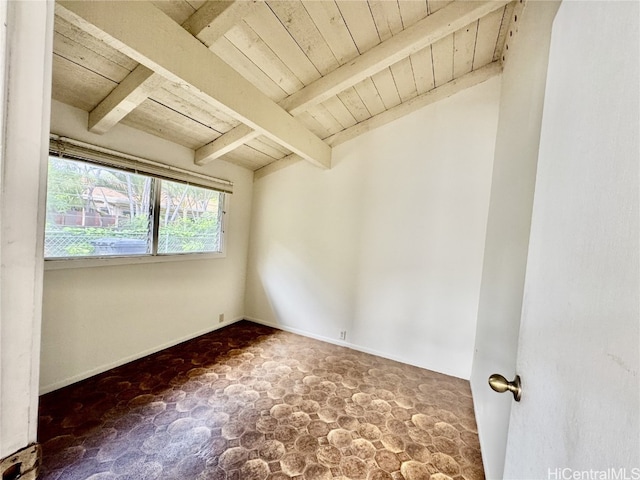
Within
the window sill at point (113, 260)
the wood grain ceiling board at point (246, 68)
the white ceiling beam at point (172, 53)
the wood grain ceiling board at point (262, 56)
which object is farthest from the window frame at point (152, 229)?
the wood grain ceiling board at point (262, 56)

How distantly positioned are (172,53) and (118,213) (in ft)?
4.85

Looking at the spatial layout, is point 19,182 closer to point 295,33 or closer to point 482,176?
point 295,33

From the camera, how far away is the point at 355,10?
1.56 metres

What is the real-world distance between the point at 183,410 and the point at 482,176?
3.06 m

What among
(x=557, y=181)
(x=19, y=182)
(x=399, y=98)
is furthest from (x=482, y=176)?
(x=19, y=182)

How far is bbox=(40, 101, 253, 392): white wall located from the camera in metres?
1.94

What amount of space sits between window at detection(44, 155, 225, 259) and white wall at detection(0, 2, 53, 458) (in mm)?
1996

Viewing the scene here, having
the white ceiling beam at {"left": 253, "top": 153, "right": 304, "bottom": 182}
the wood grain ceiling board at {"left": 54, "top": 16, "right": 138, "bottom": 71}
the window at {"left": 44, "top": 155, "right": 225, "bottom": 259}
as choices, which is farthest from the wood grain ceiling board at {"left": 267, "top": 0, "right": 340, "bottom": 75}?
the window at {"left": 44, "top": 155, "right": 225, "bottom": 259}

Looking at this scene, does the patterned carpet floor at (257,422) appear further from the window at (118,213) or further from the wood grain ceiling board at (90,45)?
the wood grain ceiling board at (90,45)

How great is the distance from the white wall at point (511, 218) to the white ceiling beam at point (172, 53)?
5.43 ft

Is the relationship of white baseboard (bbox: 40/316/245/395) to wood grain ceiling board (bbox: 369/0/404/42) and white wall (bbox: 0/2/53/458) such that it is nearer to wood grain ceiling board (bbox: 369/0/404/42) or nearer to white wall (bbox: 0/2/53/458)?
white wall (bbox: 0/2/53/458)

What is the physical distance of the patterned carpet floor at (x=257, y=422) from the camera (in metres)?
1.46

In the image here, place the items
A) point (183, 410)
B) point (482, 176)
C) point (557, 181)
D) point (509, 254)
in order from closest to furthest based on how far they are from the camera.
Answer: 1. point (557, 181)
2. point (509, 254)
3. point (183, 410)
4. point (482, 176)

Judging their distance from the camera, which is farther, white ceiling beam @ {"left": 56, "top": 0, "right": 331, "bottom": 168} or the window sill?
the window sill
